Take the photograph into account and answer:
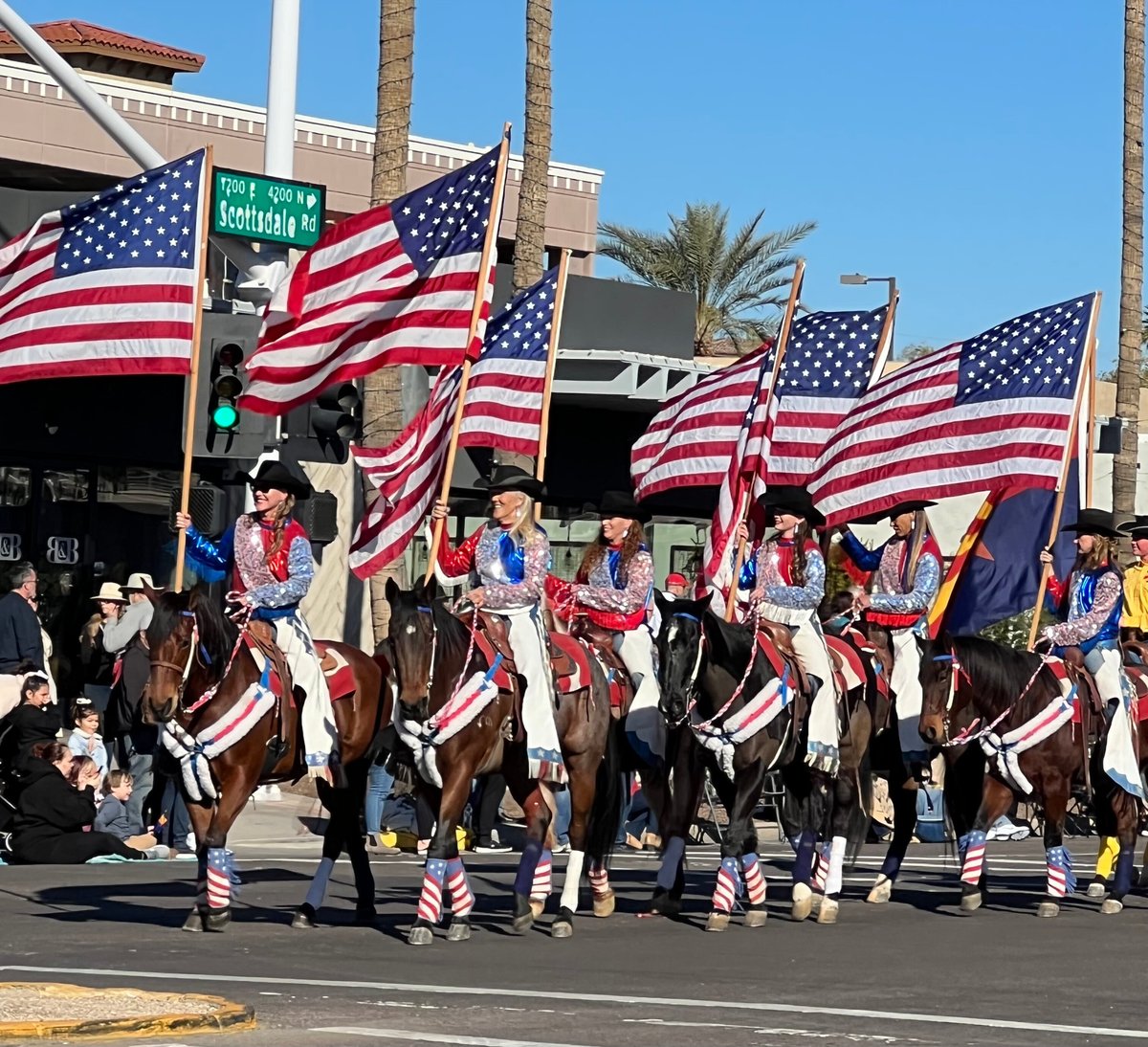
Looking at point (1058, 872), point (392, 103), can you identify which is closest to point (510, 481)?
point (1058, 872)

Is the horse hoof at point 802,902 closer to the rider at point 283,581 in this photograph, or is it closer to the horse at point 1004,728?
the horse at point 1004,728

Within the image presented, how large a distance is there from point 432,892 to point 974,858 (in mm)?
4339

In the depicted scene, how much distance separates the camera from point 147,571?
90.7ft

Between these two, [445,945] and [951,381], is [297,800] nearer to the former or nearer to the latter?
[951,381]

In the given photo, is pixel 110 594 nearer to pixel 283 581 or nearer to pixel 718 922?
pixel 283 581

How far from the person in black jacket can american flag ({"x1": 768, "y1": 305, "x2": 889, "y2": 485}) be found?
7.07 m

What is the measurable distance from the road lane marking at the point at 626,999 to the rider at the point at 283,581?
2562mm

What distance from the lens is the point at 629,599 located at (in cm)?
1566

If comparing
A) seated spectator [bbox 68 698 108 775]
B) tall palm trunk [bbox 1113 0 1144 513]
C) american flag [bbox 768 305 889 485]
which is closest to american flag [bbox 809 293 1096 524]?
american flag [bbox 768 305 889 485]

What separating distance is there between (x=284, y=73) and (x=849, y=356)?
5736 millimetres

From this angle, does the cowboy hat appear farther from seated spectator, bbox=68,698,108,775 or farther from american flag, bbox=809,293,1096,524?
american flag, bbox=809,293,1096,524

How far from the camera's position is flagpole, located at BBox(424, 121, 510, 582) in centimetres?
1506

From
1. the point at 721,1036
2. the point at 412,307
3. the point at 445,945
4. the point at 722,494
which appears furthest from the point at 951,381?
the point at 721,1036

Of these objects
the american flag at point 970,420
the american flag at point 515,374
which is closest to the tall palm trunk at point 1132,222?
the american flag at point 970,420
